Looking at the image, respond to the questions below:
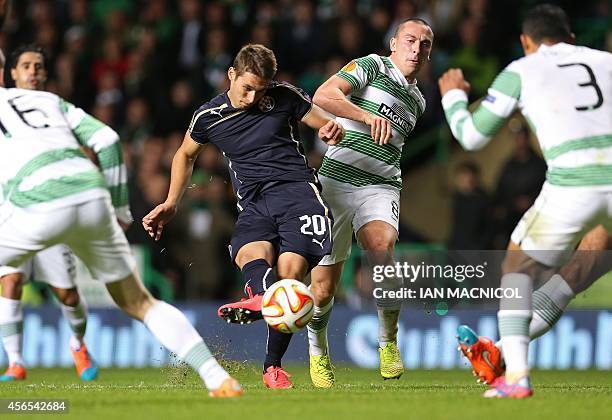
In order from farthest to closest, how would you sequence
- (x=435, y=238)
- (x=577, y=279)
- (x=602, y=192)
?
(x=435, y=238), (x=577, y=279), (x=602, y=192)

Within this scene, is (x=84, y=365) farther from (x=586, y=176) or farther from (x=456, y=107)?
(x=586, y=176)

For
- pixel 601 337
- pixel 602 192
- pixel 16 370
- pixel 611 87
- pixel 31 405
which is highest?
pixel 611 87

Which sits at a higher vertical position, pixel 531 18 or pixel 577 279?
pixel 531 18

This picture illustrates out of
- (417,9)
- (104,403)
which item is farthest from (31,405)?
(417,9)

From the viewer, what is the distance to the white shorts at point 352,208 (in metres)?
9.59

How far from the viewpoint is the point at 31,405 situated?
7414mm

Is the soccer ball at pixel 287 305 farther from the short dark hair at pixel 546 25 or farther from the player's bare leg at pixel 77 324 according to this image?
the player's bare leg at pixel 77 324

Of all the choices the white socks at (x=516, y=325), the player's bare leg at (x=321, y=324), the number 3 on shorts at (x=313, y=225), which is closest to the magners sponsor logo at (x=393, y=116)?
the player's bare leg at (x=321, y=324)

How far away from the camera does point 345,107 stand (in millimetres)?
8820

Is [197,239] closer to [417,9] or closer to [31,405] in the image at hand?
[417,9]

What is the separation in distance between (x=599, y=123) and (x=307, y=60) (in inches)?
357

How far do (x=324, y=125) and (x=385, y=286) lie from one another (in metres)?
1.73

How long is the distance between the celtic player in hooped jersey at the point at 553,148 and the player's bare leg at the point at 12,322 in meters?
4.05

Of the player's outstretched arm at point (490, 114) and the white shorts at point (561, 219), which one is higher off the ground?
the player's outstretched arm at point (490, 114)
